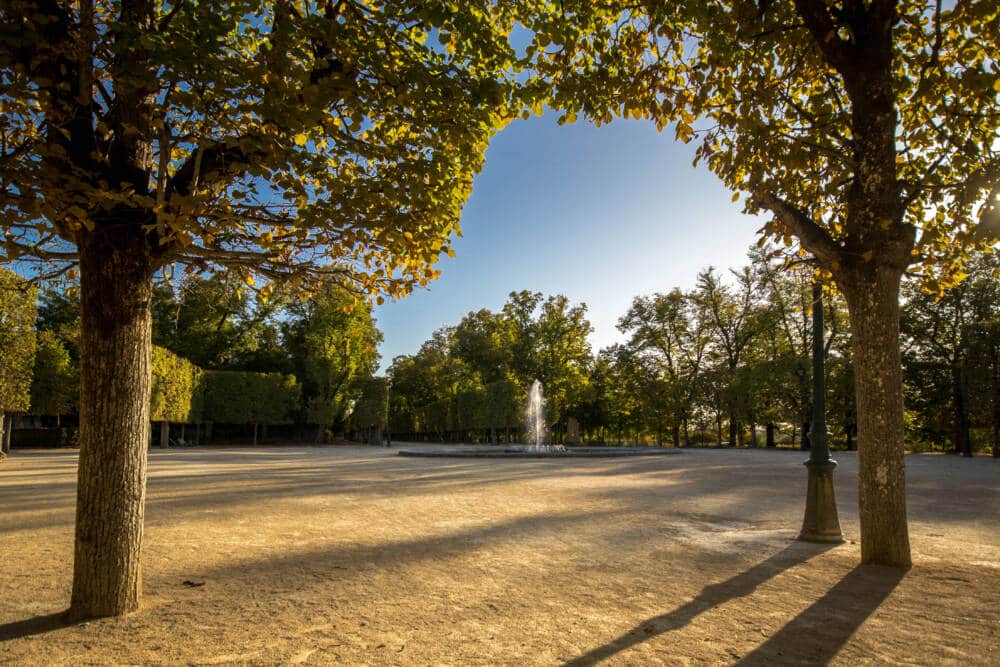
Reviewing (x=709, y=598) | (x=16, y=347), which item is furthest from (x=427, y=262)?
(x=16, y=347)

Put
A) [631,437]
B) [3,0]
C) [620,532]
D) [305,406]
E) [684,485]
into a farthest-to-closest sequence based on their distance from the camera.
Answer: [631,437] < [305,406] < [684,485] < [620,532] < [3,0]

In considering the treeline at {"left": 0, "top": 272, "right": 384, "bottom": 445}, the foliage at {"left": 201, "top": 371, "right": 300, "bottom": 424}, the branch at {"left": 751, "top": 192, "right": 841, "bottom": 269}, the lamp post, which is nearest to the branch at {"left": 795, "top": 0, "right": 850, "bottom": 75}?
the branch at {"left": 751, "top": 192, "right": 841, "bottom": 269}

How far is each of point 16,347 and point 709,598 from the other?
890 inches

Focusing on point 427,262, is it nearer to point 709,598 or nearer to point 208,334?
point 709,598

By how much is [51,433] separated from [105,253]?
35.7m

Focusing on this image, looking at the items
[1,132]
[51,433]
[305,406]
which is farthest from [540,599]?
[305,406]

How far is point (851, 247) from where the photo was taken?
557cm

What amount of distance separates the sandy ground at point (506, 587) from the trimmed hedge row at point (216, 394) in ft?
77.8

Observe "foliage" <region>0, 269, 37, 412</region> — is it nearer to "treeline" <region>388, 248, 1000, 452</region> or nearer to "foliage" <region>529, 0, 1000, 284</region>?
"foliage" <region>529, 0, 1000, 284</region>

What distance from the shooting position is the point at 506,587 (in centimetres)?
465

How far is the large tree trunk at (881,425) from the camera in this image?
17.2 feet

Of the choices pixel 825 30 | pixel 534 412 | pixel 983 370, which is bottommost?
pixel 534 412

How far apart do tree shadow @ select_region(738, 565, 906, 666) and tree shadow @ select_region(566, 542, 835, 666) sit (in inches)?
20.5

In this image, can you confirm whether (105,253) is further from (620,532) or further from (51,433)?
(51,433)
